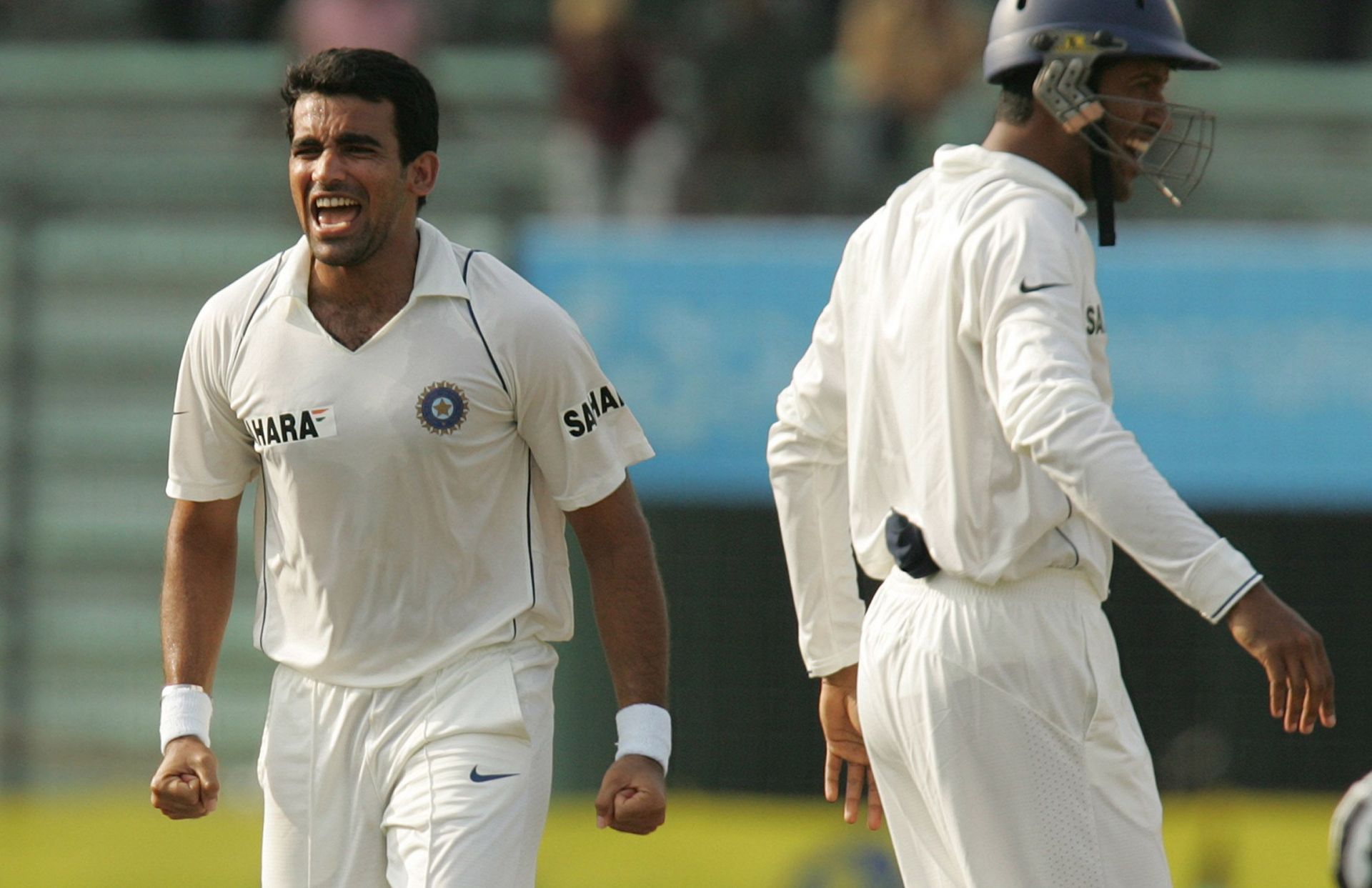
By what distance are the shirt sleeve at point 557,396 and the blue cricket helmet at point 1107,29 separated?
95cm

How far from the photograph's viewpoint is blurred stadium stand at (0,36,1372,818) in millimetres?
9320

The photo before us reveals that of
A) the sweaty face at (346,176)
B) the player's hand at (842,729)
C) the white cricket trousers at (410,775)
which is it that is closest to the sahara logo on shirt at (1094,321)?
the player's hand at (842,729)

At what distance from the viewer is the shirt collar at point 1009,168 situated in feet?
12.4

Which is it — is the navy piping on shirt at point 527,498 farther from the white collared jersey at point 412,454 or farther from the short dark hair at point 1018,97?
the short dark hair at point 1018,97

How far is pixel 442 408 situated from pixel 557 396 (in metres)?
0.22

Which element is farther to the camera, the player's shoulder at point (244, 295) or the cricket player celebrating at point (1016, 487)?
the player's shoulder at point (244, 295)

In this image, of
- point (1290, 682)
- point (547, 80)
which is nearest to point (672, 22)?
point (547, 80)

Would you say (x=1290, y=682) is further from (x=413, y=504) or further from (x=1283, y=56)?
(x=1283, y=56)

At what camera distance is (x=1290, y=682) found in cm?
321

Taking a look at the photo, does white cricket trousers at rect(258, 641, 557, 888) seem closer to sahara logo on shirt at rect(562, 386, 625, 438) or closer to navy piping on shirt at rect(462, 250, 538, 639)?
navy piping on shirt at rect(462, 250, 538, 639)

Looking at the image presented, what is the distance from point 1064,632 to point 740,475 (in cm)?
546

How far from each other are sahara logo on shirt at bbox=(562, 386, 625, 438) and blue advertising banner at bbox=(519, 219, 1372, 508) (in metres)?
4.86

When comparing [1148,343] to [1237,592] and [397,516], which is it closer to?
[397,516]

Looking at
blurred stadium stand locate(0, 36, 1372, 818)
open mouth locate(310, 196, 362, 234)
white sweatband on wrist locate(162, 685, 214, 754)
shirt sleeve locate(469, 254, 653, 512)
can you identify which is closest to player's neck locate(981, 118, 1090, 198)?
shirt sleeve locate(469, 254, 653, 512)
